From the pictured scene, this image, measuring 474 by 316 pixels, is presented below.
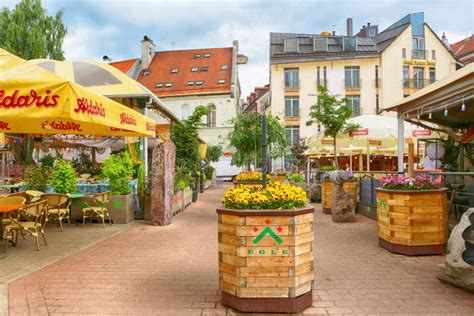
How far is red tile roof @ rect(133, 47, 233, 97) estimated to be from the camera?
39.7 metres

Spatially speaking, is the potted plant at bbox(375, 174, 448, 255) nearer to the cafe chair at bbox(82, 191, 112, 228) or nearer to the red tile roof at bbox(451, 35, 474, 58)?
the cafe chair at bbox(82, 191, 112, 228)

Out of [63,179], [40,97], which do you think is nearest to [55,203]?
[63,179]

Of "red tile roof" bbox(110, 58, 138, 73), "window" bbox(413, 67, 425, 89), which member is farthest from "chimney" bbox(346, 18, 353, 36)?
"red tile roof" bbox(110, 58, 138, 73)

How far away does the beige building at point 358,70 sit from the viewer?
121 ft

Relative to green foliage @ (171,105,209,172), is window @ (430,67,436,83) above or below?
above

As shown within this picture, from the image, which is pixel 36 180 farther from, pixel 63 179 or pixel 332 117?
pixel 332 117

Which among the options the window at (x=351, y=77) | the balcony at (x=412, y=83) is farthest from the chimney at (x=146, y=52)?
the balcony at (x=412, y=83)

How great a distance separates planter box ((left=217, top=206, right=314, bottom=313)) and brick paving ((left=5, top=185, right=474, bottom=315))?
0.31 metres

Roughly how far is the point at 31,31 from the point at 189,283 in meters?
26.2

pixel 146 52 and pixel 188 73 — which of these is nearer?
pixel 188 73

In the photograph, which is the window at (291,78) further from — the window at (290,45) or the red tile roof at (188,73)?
the red tile roof at (188,73)

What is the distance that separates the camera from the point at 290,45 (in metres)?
38.0

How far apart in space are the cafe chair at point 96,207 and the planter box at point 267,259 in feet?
20.3

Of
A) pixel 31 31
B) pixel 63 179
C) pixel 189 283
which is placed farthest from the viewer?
pixel 31 31
